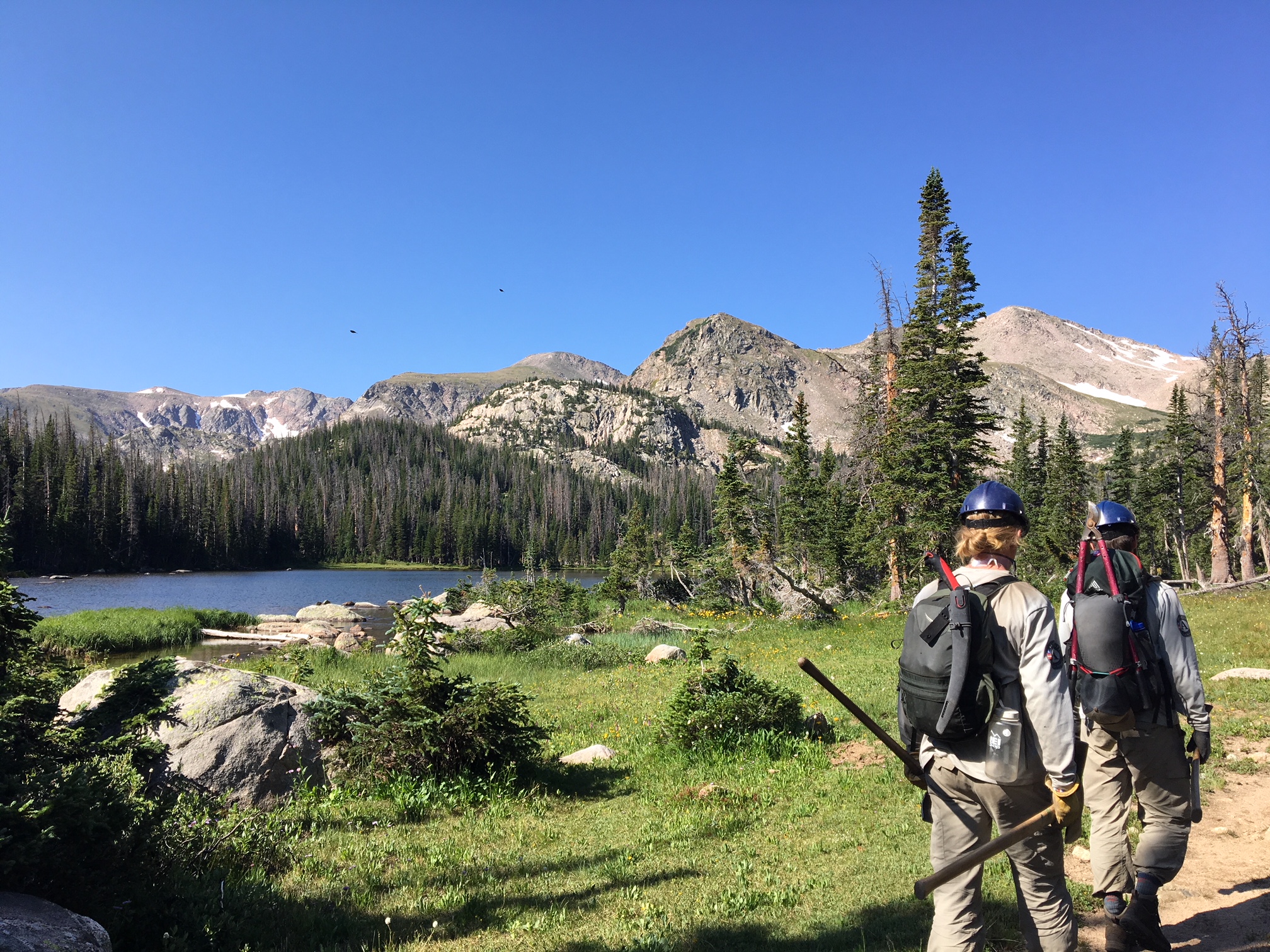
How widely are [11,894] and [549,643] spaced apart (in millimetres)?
20838

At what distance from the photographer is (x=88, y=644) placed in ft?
90.1

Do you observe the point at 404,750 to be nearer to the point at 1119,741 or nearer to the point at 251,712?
the point at 251,712

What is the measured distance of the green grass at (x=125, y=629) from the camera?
27203mm

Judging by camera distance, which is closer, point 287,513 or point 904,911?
point 904,911

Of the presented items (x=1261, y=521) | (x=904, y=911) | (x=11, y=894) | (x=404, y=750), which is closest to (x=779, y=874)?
(x=904, y=911)

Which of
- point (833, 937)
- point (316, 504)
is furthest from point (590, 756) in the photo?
point (316, 504)

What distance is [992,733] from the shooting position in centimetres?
362

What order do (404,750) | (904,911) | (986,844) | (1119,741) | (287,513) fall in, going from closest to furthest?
(986,844) → (1119,741) → (904,911) → (404,750) → (287,513)

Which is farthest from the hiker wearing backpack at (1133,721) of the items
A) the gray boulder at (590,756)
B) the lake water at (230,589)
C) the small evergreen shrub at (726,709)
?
the lake water at (230,589)

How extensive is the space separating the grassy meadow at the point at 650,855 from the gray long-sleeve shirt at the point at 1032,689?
1.87 meters

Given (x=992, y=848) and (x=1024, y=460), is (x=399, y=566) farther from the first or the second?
(x=992, y=848)

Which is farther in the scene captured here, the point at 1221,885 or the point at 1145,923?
the point at 1221,885

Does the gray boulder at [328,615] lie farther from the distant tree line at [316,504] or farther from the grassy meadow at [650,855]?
the grassy meadow at [650,855]

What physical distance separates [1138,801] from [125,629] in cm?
3537
